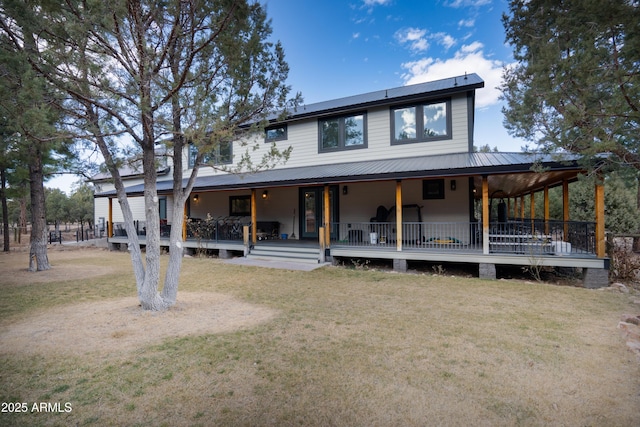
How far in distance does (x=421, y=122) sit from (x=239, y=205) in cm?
914

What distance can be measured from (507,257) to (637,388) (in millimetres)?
5387

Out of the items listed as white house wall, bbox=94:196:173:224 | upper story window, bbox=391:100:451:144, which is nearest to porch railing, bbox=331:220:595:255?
upper story window, bbox=391:100:451:144

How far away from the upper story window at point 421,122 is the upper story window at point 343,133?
1.24 m

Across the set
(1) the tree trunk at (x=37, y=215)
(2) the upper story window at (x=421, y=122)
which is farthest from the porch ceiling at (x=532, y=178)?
(1) the tree trunk at (x=37, y=215)

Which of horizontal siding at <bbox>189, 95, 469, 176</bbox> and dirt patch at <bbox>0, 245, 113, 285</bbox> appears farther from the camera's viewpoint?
horizontal siding at <bbox>189, 95, 469, 176</bbox>

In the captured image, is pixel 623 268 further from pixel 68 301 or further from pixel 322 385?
pixel 68 301

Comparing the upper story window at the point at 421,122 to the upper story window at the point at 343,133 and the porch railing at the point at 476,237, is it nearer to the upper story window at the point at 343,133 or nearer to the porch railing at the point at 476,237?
the upper story window at the point at 343,133

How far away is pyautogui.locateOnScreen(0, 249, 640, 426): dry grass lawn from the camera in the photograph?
2730 millimetres

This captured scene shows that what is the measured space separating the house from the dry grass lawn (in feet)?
6.58

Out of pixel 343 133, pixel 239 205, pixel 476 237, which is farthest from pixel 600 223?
pixel 239 205

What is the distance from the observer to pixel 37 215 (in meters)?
9.70

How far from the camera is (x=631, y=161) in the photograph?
5.29 m

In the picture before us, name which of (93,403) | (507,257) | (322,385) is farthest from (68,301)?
(507,257)

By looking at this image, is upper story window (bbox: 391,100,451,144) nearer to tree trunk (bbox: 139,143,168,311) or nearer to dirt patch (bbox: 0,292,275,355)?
dirt patch (bbox: 0,292,275,355)
